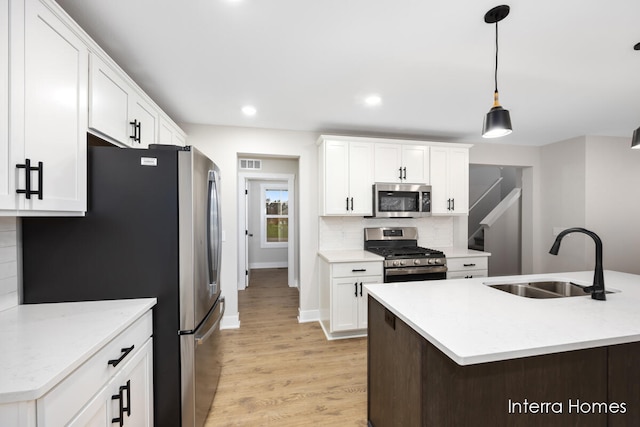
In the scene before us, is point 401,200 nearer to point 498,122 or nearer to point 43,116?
point 498,122

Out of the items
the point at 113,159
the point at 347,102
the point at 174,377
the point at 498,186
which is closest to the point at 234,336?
the point at 174,377

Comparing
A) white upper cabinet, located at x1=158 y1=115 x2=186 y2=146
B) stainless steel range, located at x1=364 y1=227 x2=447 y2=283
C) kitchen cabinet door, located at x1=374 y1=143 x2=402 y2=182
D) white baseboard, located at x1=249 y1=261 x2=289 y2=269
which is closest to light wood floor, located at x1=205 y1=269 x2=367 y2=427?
stainless steel range, located at x1=364 y1=227 x2=447 y2=283

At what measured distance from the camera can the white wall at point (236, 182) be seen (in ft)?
10.6

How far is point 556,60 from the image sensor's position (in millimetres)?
1887

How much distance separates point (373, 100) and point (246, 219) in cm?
325

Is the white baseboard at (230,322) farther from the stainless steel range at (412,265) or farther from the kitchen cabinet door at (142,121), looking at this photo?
the kitchen cabinet door at (142,121)

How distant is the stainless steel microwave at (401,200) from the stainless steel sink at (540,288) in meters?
1.61

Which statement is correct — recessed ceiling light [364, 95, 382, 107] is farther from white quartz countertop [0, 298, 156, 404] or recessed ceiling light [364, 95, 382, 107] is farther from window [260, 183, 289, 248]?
window [260, 183, 289, 248]

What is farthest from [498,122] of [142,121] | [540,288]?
[142,121]

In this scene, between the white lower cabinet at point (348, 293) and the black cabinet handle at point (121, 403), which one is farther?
the white lower cabinet at point (348, 293)

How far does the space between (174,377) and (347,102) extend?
2.61 meters

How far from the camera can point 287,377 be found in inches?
89.0

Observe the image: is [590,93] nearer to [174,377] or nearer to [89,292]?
[174,377]

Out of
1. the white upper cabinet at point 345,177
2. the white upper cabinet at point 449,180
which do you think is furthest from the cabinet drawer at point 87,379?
the white upper cabinet at point 449,180
